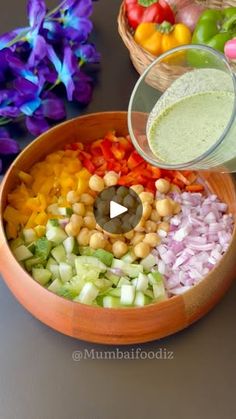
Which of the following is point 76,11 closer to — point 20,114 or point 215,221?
point 20,114

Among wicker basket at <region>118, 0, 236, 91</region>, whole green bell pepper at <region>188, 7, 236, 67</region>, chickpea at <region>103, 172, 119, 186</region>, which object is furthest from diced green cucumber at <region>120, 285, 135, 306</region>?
whole green bell pepper at <region>188, 7, 236, 67</region>

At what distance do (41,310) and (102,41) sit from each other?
0.71 m

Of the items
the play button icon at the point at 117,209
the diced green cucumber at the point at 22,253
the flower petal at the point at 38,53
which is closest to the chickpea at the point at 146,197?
the play button icon at the point at 117,209

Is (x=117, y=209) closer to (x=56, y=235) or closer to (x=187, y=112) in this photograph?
(x=56, y=235)

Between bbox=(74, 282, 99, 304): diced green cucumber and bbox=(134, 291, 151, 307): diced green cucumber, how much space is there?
6 centimetres

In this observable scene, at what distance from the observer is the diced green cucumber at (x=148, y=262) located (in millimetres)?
997

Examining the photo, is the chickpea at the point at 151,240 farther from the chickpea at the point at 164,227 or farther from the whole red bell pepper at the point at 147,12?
the whole red bell pepper at the point at 147,12

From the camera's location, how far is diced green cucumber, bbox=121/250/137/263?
1.00 meters

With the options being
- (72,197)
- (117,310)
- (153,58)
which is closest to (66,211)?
(72,197)

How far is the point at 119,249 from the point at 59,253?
0.33 ft

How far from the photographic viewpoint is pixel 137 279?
0.97 meters

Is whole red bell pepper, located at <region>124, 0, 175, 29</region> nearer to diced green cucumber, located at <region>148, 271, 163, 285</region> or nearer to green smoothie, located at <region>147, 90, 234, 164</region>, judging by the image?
green smoothie, located at <region>147, 90, 234, 164</region>

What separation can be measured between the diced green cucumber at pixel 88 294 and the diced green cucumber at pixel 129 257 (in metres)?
0.09

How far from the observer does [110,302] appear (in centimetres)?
93
